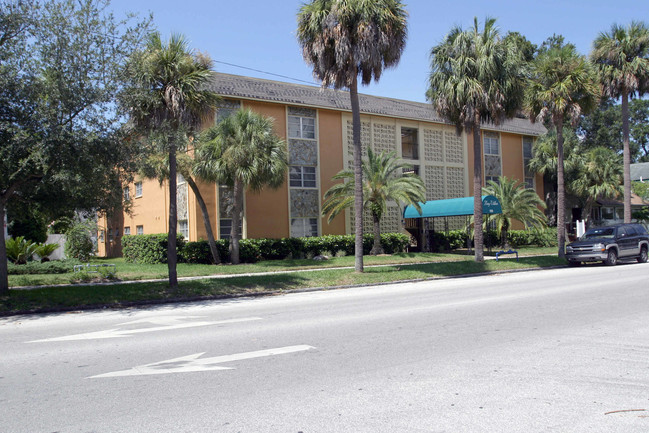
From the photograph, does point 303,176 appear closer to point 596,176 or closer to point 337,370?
point 337,370

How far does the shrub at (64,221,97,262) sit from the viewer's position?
91.2ft

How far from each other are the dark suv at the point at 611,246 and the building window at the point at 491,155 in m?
13.5

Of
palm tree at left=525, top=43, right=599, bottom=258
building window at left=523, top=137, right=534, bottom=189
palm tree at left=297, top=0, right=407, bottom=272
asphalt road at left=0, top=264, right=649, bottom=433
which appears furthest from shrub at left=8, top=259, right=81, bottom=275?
building window at left=523, top=137, right=534, bottom=189

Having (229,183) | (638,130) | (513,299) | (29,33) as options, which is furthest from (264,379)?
(638,130)

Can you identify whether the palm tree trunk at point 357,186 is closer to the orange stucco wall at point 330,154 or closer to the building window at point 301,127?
the building window at point 301,127

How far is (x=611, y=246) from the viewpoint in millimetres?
22125

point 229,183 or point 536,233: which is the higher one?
point 229,183

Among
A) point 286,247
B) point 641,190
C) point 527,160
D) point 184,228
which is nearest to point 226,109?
point 184,228

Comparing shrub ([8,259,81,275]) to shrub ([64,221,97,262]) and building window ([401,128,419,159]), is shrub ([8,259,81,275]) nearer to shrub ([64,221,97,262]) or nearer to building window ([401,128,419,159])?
shrub ([64,221,97,262])

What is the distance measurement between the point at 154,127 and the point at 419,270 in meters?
10.9

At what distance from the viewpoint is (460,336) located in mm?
8078

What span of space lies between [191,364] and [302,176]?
73.2ft

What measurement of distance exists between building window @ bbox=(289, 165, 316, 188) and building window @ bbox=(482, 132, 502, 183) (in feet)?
46.7

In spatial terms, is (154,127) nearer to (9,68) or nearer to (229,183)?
(9,68)
